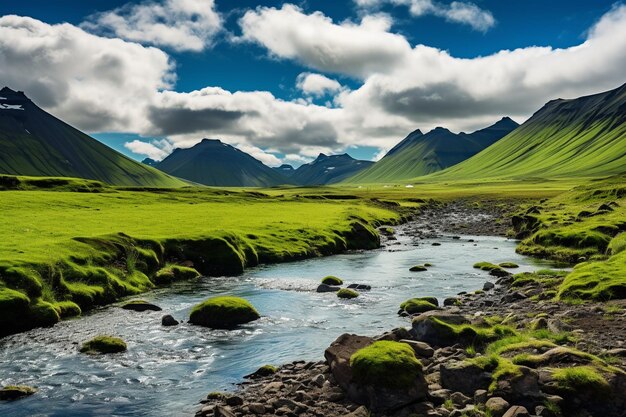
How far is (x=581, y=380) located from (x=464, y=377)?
3946mm

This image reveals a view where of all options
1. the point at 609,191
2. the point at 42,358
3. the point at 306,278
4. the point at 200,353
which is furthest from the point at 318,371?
the point at 609,191

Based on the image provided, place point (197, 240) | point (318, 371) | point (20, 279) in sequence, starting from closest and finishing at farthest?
1. point (318, 371)
2. point (20, 279)
3. point (197, 240)

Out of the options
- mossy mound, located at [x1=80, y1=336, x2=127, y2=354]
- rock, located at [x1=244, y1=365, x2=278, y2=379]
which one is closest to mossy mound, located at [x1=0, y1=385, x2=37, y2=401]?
mossy mound, located at [x1=80, y1=336, x2=127, y2=354]

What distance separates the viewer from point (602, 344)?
20516 millimetres

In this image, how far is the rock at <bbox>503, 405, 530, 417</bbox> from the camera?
14.8 metres

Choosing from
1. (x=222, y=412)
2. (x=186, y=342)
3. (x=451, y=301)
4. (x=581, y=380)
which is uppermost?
(x=581, y=380)

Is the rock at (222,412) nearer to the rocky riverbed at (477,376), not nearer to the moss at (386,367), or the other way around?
the rocky riverbed at (477,376)

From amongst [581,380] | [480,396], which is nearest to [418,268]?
[480,396]

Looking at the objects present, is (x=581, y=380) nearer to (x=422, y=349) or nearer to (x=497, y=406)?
(x=497, y=406)

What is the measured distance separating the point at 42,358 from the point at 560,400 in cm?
2409

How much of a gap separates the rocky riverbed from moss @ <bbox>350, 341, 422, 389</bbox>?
0.15 meters

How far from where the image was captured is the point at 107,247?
4606 centimetres

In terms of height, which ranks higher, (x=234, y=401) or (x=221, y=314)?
(x=221, y=314)

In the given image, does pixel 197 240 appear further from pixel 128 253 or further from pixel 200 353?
pixel 200 353
